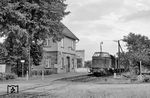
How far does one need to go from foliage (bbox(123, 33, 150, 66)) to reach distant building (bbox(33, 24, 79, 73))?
34.7 feet

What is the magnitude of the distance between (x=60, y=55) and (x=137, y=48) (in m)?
14.7

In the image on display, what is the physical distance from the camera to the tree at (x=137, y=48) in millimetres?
45344

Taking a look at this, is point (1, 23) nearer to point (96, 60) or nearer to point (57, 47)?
point (96, 60)

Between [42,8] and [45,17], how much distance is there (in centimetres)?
45

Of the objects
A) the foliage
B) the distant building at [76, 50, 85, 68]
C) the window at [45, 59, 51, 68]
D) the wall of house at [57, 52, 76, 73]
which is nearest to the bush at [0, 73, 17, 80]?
the window at [45, 59, 51, 68]

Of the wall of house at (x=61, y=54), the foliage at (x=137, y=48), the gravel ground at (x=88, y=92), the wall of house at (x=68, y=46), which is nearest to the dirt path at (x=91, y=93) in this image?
the gravel ground at (x=88, y=92)

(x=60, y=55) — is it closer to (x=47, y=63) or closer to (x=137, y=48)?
(x=47, y=63)

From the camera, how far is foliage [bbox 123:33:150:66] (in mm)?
45344

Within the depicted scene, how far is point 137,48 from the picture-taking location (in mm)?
49125

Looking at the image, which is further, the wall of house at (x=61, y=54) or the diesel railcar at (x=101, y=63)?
the wall of house at (x=61, y=54)

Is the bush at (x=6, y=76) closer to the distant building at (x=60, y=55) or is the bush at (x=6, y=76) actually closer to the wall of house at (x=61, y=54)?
the distant building at (x=60, y=55)

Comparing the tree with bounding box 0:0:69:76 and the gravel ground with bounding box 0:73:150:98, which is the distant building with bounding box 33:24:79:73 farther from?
the tree with bounding box 0:0:69:76

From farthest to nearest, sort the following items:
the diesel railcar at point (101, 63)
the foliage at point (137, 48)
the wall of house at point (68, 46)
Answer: the wall of house at point (68, 46), the diesel railcar at point (101, 63), the foliage at point (137, 48)

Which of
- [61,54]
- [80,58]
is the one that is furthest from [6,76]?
[80,58]
